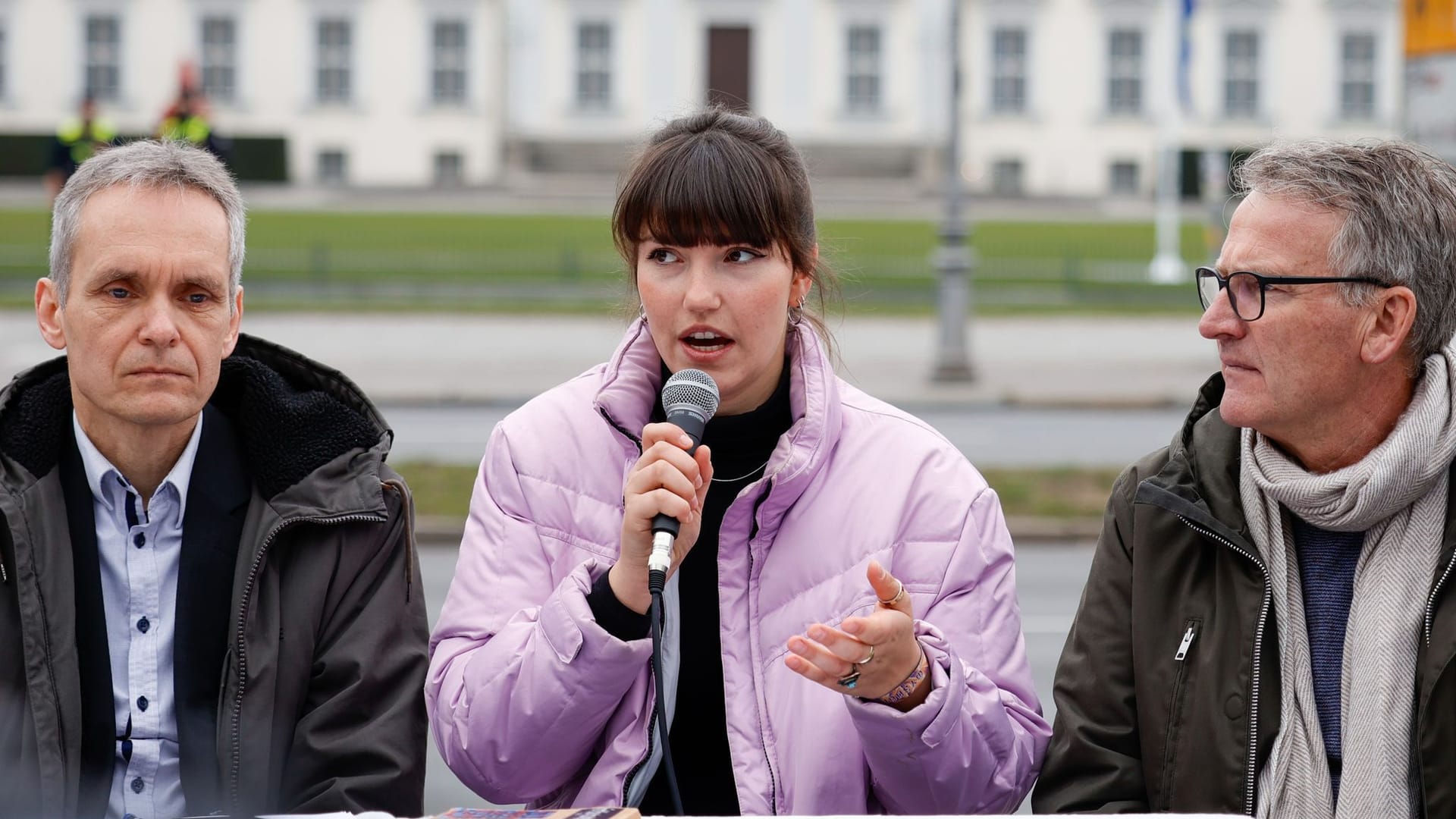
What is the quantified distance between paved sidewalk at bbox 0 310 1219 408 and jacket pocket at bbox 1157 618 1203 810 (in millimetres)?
11692

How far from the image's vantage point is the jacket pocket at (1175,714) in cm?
315

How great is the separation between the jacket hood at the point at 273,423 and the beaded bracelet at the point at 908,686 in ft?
3.27

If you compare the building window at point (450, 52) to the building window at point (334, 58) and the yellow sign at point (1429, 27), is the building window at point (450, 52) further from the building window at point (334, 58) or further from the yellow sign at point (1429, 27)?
the yellow sign at point (1429, 27)

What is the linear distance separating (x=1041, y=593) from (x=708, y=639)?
616cm

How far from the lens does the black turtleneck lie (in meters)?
3.19

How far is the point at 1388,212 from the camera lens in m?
3.06

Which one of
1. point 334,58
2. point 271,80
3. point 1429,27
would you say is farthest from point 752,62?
point 1429,27

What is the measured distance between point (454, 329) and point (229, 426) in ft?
59.4

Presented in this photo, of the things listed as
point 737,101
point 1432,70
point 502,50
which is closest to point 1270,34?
point 502,50

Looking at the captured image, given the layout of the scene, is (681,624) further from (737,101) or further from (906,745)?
(737,101)

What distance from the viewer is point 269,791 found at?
3.25 m

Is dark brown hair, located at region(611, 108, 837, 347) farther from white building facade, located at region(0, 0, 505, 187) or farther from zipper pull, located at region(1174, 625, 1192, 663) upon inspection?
white building facade, located at region(0, 0, 505, 187)

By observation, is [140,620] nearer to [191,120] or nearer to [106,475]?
[106,475]

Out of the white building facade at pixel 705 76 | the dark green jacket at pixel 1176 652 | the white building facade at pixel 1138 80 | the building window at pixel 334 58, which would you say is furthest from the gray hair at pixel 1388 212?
the building window at pixel 334 58
